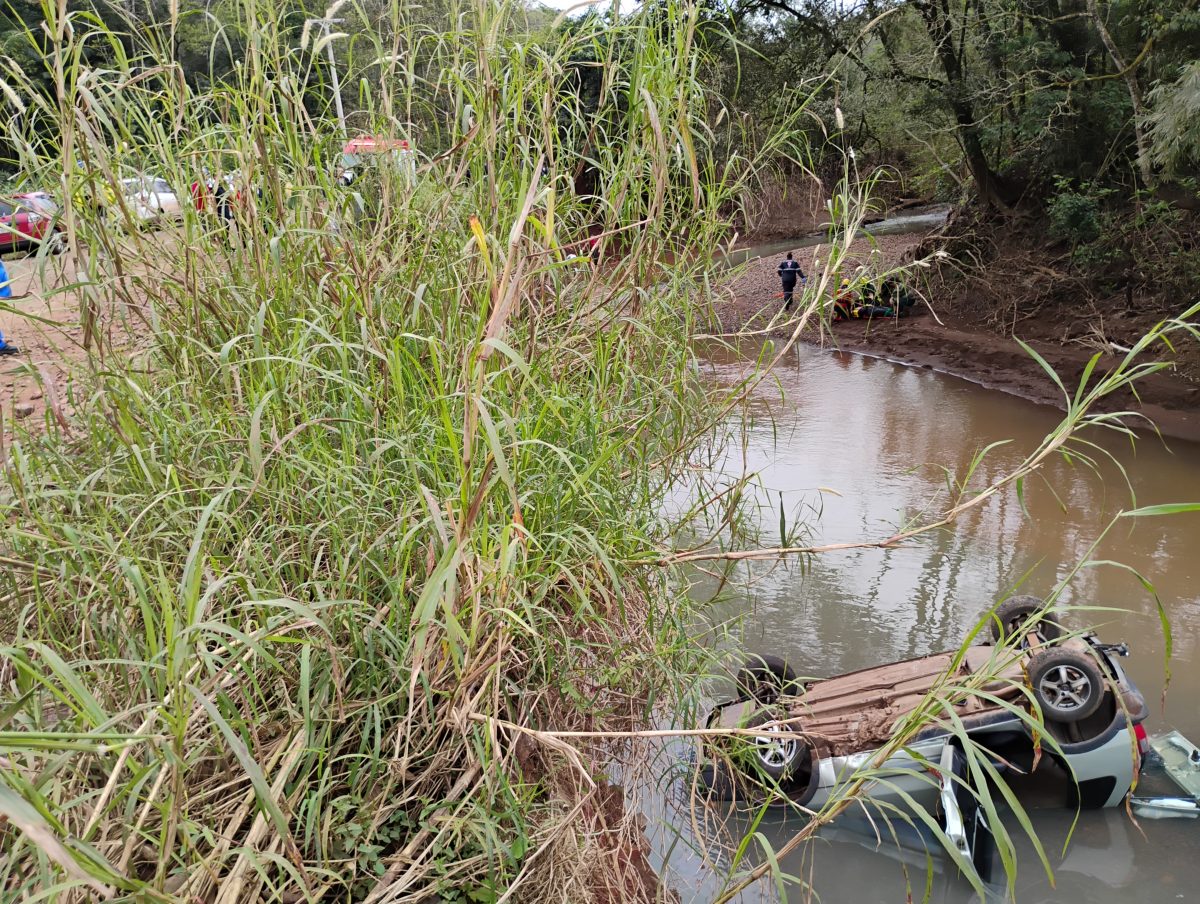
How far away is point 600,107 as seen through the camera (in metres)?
3.06

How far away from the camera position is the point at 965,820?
4539 millimetres

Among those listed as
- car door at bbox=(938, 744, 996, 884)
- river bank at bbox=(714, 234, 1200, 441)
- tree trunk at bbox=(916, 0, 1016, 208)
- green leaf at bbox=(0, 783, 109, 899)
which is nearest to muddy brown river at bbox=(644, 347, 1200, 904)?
car door at bbox=(938, 744, 996, 884)

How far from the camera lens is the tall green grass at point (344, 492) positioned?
5.86 feet

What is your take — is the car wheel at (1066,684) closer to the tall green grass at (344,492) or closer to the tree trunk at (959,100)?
the tall green grass at (344,492)

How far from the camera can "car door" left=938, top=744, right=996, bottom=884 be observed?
3.95 m

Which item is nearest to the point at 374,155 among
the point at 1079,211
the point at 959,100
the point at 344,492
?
the point at 344,492

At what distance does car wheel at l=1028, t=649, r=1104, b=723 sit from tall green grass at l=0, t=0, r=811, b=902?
2.56 metres

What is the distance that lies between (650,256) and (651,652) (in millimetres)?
1303

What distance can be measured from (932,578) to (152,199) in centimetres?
672

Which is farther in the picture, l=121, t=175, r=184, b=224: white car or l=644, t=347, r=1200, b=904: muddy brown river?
l=644, t=347, r=1200, b=904: muddy brown river

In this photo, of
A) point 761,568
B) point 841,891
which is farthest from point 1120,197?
point 841,891

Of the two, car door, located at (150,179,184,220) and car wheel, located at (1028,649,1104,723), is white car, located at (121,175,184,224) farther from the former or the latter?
car wheel, located at (1028,649,1104,723)

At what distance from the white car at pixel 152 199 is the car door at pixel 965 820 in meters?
3.68

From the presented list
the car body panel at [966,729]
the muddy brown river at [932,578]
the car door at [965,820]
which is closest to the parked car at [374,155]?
the muddy brown river at [932,578]
